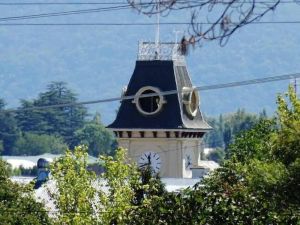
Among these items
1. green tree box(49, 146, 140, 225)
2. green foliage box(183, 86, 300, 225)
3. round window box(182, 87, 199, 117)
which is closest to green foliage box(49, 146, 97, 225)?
green tree box(49, 146, 140, 225)

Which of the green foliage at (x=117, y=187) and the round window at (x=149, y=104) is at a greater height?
the round window at (x=149, y=104)

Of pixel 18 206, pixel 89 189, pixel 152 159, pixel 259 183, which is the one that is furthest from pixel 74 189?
pixel 152 159

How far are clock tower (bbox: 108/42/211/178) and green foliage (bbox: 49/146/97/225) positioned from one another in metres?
32.2

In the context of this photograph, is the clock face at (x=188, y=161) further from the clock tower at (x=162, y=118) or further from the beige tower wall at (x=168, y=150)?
the beige tower wall at (x=168, y=150)

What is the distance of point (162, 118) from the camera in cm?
10056

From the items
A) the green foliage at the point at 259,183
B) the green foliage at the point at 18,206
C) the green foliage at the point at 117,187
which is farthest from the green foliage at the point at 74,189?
the green foliage at the point at 259,183

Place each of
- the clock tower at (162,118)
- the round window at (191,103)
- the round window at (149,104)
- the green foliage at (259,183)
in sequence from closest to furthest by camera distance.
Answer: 1. the green foliage at (259,183)
2. the clock tower at (162,118)
3. the round window at (149,104)
4. the round window at (191,103)

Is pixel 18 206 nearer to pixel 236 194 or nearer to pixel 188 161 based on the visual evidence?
pixel 236 194

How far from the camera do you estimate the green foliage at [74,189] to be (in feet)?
168

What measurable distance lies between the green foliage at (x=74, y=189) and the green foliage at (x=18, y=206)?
1.94ft

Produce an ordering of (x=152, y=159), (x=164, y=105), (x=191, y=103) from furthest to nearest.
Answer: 1. (x=191, y=103)
2. (x=164, y=105)
3. (x=152, y=159)

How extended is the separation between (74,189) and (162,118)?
4438 centimetres

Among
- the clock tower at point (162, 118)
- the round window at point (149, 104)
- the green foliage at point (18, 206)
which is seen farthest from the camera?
the round window at point (149, 104)

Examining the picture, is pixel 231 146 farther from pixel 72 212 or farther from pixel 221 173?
pixel 72 212
